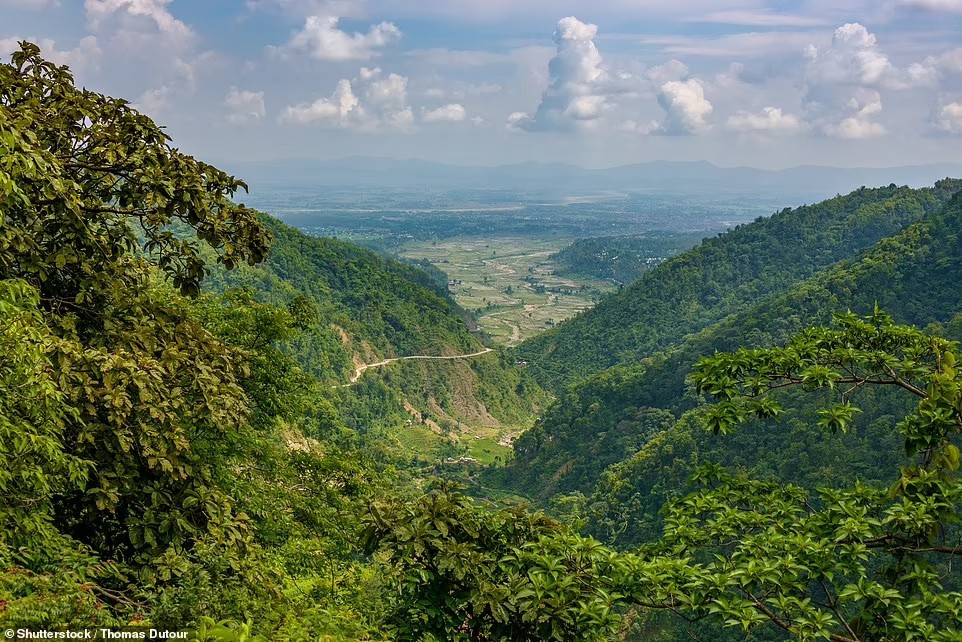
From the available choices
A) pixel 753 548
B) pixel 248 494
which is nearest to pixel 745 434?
pixel 248 494

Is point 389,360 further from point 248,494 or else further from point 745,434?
point 248,494

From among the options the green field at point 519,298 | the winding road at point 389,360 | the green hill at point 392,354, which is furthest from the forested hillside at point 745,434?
the green field at point 519,298

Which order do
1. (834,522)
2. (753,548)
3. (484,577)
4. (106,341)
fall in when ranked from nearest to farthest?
(753,548)
(834,522)
(484,577)
(106,341)

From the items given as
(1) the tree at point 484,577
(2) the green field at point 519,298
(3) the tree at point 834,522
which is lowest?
(2) the green field at point 519,298

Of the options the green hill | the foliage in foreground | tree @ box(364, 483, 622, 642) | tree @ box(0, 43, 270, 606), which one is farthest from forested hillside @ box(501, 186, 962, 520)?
tree @ box(0, 43, 270, 606)

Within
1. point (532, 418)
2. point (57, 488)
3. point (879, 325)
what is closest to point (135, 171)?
point (57, 488)

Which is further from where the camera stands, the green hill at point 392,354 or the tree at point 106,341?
the green hill at point 392,354

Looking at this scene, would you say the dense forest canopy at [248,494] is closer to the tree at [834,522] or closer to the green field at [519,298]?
the tree at [834,522]
